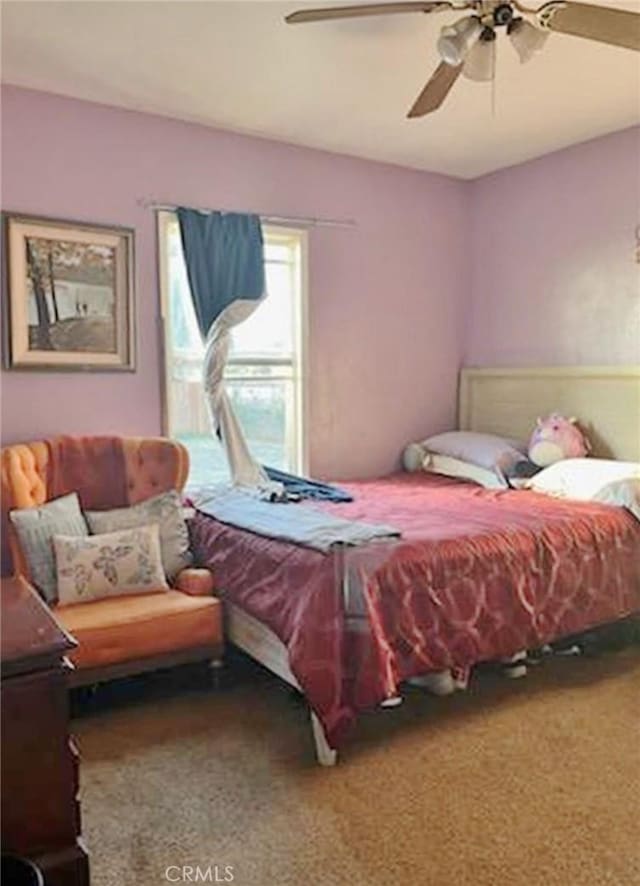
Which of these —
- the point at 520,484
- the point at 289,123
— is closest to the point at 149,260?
the point at 289,123

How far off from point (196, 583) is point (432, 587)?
0.98 metres

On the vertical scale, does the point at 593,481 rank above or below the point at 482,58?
below

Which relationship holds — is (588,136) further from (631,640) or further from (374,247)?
(631,640)

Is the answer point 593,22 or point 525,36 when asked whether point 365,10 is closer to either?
point 525,36

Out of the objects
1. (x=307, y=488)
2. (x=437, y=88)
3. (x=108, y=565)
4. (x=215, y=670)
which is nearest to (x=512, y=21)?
(x=437, y=88)

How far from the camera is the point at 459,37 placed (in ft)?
7.33

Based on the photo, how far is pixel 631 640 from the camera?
3393 mm

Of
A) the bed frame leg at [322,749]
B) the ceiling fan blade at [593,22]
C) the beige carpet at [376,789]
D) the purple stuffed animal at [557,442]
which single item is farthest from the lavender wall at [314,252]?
the ceiling fan blade at [593,22]

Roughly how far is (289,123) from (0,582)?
9.61 feet

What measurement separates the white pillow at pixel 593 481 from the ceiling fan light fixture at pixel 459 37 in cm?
195

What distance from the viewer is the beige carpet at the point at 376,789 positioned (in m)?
1.82

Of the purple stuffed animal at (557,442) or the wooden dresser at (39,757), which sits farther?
the purple stuffed animal at (557,442)

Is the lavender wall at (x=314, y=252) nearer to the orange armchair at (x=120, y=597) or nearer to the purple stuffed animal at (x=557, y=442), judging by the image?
the orange armchair at (x=120, y=597)

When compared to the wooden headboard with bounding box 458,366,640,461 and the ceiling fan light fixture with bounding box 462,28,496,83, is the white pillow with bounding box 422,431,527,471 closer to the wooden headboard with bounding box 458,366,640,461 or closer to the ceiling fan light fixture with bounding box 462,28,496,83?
the wooden headboard with bounding box 458,366,640,461
